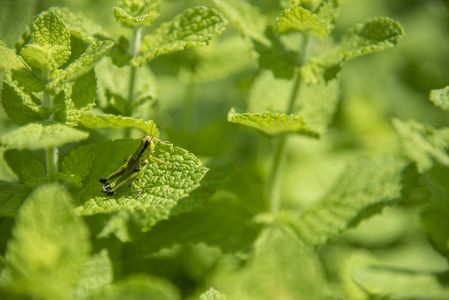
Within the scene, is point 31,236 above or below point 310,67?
below

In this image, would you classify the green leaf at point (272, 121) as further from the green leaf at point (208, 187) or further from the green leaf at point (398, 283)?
the green leaf at point (398, 283)

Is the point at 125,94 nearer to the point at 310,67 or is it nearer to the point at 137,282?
the point at 310,67

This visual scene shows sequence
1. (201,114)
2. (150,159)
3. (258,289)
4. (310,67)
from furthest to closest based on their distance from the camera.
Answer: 1. (201,114)
2. (310,67)
3. (150,159)
4. (258,289)

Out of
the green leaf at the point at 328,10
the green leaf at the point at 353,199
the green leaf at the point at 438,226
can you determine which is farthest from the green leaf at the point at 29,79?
the green leaf at the point at 438,226

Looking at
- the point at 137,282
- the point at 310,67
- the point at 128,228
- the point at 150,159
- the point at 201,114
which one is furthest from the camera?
the point at 201,114

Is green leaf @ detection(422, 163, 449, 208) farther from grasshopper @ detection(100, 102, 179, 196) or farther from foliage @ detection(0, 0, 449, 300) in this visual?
grasshopper @ detection(100, 102, 179, 196)

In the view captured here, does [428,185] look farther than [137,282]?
Yes

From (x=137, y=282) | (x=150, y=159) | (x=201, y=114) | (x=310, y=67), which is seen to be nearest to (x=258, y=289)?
(x=137, y=282)

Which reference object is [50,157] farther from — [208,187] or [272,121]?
[272,121]
